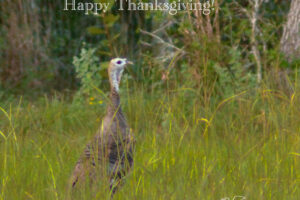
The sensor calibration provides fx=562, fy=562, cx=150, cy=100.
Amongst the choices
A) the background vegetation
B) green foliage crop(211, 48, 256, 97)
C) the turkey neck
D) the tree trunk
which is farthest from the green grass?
the tree trunk

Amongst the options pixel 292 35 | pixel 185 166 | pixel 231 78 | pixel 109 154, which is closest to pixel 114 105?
pixel 109 154

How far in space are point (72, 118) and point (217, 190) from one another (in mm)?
3368

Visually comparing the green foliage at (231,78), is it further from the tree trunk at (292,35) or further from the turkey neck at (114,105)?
the turkey neck at (114,105)

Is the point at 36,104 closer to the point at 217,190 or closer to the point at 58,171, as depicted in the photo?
the point at 58,171

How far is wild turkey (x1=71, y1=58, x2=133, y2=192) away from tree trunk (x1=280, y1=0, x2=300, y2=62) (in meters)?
3.83

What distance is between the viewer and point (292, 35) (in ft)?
24.6

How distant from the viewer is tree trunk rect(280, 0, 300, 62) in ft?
24.4

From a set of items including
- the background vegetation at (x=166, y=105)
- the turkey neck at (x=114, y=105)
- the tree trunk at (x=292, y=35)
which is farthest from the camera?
the tree trunk at (x=292, y=35)

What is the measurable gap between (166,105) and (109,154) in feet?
3.12

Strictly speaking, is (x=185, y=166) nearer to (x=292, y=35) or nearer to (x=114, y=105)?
(x=114, y=105)

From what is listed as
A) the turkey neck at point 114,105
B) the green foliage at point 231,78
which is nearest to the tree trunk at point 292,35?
the green foliage at point 231,78

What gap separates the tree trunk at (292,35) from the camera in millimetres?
7445

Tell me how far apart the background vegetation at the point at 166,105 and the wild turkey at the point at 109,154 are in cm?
11

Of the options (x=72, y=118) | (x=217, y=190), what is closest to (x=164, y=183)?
(x=217, y=190)
